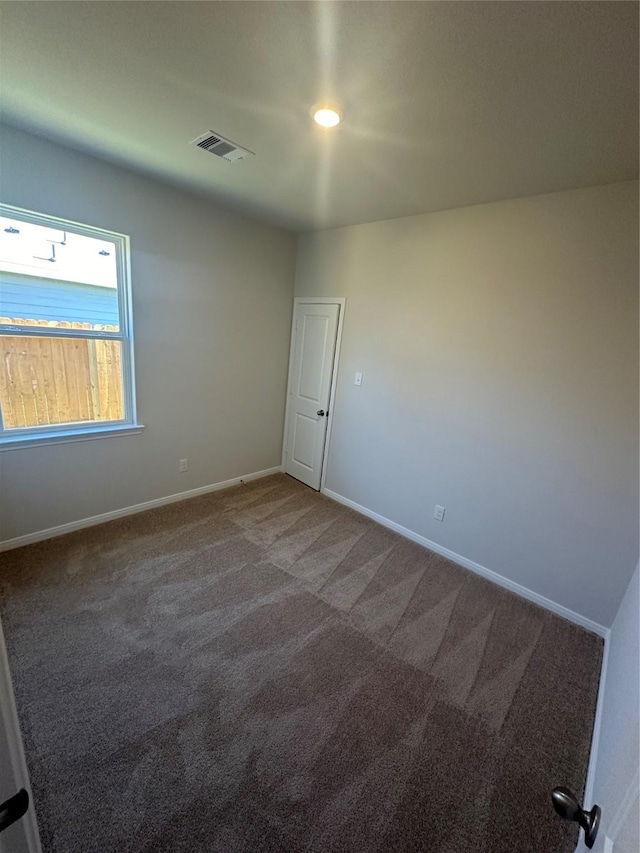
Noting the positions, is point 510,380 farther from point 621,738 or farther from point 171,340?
point 171,340

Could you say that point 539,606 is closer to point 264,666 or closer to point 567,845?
point 567,845

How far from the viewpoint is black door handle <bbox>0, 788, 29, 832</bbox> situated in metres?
0.54

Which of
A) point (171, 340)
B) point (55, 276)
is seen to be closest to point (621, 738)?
point (171, 340)

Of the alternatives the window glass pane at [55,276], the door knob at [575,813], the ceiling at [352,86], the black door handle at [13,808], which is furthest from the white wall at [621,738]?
the window glass pane at [55,276]

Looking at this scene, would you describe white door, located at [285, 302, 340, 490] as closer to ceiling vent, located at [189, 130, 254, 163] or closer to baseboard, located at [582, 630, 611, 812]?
ceiling vent, located at [189, 130, 254, 163]

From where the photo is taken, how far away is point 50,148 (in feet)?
7.17

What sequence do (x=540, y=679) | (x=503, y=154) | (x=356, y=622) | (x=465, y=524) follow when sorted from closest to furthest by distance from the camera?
(x=503, y=154), (x=540, y=679), (x=356, y=622), (x=465, y=524)

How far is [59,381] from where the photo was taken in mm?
2537

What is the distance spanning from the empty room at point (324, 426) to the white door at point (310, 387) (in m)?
0.04

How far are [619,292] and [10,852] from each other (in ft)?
9.98

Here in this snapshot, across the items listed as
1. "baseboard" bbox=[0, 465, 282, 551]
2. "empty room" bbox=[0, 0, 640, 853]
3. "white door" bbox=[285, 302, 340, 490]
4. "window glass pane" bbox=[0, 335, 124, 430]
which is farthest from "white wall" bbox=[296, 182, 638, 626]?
"window glass pane" bbox=[0, 335, 124, 430]

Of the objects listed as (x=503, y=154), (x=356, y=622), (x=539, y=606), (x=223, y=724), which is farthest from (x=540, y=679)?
(x=503, y=154)

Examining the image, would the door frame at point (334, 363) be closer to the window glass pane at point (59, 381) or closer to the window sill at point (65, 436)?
the window sill at point (65, 436)

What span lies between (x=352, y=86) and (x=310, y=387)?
260 cm
